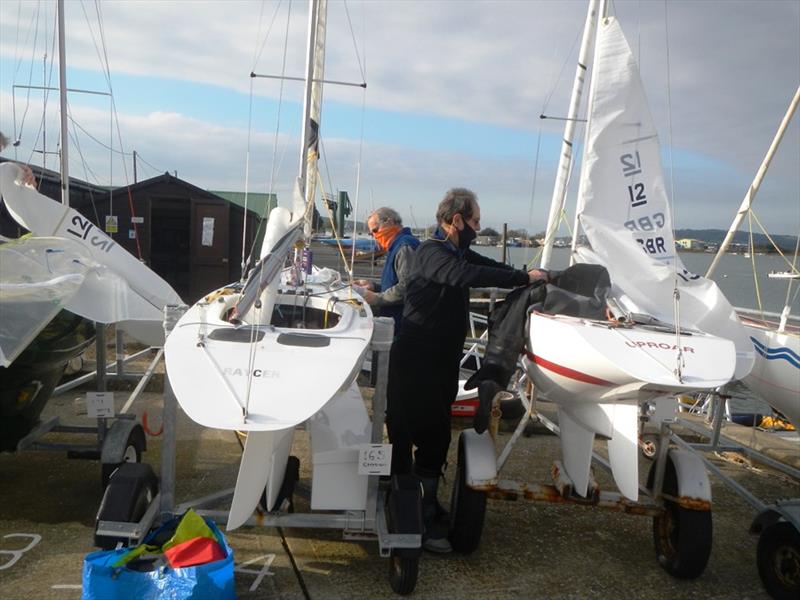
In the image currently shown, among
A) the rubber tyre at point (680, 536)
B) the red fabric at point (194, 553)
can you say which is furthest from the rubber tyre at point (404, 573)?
the rubber tyre at point (680, 536)

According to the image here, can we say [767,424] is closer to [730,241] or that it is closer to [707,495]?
[730,241]

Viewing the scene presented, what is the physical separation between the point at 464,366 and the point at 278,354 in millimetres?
5600

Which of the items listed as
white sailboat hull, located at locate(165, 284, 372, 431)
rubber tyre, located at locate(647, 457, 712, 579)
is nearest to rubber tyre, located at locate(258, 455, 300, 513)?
white sailboat hull, located at locate(165, 284, 372, 431)

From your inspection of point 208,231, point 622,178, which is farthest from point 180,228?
point 622,178

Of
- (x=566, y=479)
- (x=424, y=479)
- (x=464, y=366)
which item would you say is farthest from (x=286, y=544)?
(x=464, y=366)

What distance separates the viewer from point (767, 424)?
955 cm

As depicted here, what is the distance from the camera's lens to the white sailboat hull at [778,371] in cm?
459

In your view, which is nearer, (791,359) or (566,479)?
(566,479)

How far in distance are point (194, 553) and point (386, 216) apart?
2.75 meters

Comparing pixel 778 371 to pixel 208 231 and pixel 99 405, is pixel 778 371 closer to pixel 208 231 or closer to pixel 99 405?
pixel 99 405

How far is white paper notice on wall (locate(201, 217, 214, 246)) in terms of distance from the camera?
1342 centimetres

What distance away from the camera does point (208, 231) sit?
13422 mm

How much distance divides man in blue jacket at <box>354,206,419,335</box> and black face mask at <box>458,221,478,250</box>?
511mm

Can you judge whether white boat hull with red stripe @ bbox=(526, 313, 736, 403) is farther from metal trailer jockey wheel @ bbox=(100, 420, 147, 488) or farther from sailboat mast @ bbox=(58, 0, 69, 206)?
sailboat mast @ bbox=(58, 0, 69, 206)
